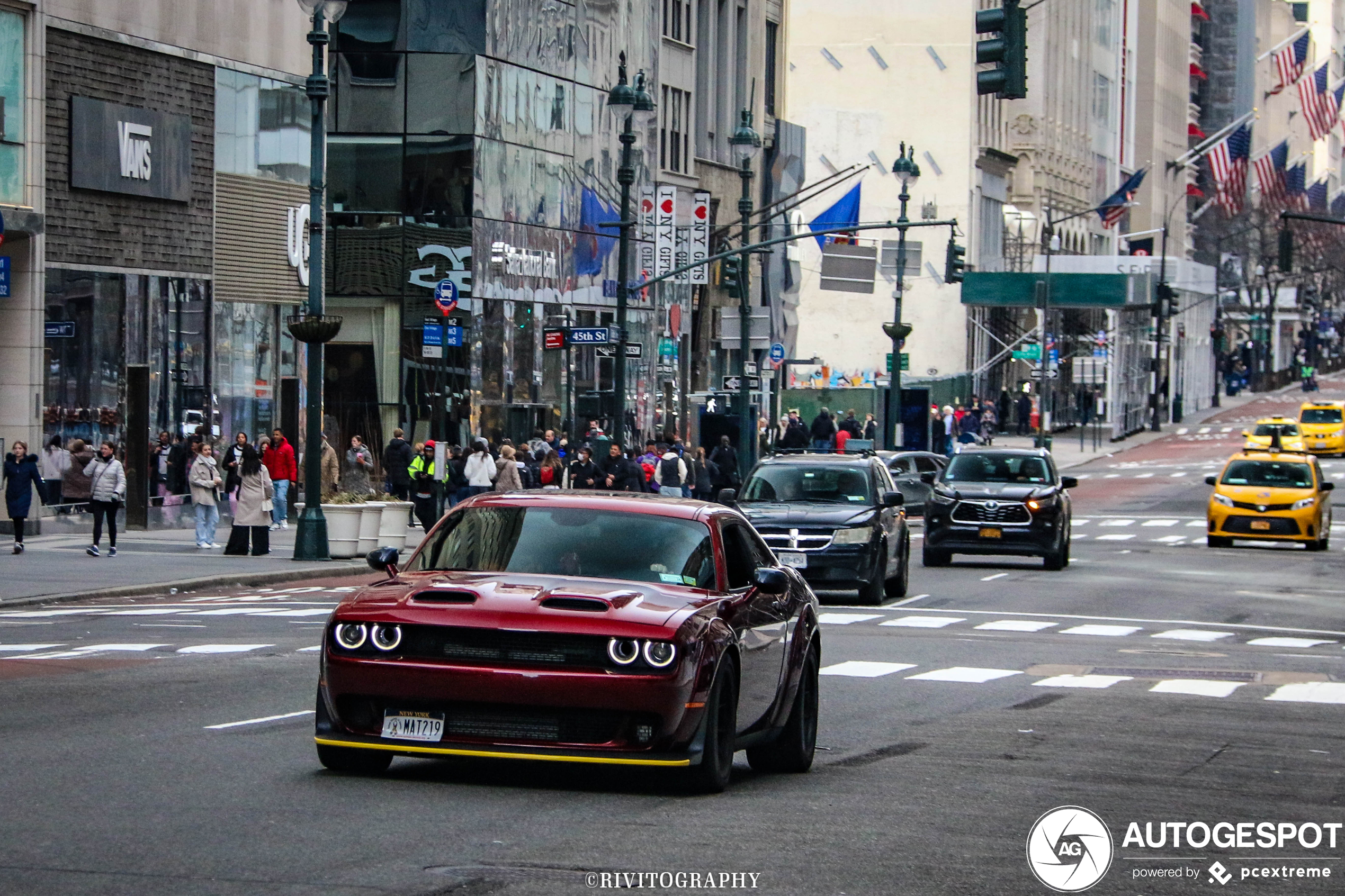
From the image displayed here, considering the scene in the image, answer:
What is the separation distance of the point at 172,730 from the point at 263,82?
97.3 feet

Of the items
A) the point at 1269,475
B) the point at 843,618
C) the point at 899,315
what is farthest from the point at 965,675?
the point at 899,315

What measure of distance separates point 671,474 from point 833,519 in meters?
14.4

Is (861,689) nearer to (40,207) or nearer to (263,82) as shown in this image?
(40,207)

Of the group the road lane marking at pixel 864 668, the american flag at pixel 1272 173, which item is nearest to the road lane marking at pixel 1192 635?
the road lane marking at pixel 864 668

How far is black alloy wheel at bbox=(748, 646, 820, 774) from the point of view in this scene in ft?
37.4

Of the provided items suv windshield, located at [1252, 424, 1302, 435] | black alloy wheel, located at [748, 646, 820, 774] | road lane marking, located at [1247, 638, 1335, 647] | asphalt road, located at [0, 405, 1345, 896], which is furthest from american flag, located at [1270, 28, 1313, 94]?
black alloy wheel, located at [748, 646, 820, 774]

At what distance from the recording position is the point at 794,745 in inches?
450

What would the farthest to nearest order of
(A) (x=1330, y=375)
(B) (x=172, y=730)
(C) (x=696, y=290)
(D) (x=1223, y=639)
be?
1. (A) (x=1330, y=375)
2. (C) (x=696, y=290)
3. (D) (x=1223, y=639)
4. (B) (x=172, y=730)

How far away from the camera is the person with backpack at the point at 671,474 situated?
39750mm

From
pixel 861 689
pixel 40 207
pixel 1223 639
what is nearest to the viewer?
pixel 861 689

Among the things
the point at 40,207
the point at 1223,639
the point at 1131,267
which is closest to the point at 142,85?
the point at 40,207

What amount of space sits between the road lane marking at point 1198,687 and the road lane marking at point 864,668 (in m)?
2.08

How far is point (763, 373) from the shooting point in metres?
56.8

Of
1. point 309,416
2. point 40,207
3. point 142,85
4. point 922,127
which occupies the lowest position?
point 309,416
